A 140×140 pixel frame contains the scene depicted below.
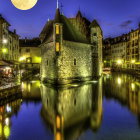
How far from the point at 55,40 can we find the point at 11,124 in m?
15.6

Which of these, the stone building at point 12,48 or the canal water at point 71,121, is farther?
the stone building at point 12,48

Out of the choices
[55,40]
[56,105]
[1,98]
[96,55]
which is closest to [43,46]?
[55,40]

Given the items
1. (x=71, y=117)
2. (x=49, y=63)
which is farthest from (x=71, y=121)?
(x=49, y=63)

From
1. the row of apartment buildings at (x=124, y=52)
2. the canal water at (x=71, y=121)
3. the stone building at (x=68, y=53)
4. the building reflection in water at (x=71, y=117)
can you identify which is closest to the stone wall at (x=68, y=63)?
the stone building at (x=68, y=53)

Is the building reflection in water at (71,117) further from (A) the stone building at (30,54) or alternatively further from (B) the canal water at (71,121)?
(A) the stone building at (30,54)

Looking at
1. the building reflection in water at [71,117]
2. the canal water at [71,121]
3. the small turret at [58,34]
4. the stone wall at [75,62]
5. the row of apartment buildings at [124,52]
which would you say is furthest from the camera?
the row of apartment buildings at [124,52]

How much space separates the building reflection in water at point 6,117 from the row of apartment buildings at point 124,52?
42.0m

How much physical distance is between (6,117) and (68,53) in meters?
16.0

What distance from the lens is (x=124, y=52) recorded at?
58656 mm

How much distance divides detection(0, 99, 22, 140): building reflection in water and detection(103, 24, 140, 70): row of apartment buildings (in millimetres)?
42015

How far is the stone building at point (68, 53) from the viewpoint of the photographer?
22172mm

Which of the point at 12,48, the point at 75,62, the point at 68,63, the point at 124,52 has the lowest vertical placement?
the point at 68,63

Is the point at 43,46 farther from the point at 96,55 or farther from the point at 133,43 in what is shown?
the point at 133,43

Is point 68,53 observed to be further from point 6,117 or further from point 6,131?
point 6,131
